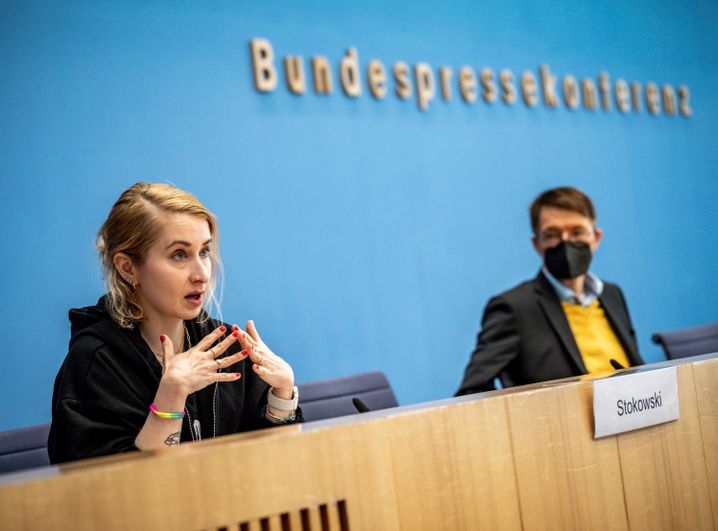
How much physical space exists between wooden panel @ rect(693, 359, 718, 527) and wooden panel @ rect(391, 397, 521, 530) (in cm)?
53

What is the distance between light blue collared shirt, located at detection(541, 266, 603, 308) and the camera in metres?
3.14

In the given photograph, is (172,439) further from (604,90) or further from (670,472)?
(604,90)

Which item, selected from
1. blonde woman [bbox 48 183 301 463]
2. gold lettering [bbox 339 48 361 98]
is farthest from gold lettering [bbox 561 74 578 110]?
blonde woman [bbox 48 183 301 463]

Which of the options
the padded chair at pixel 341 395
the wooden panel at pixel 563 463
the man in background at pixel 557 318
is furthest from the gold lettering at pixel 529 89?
the wooden panel at pixel 563 463

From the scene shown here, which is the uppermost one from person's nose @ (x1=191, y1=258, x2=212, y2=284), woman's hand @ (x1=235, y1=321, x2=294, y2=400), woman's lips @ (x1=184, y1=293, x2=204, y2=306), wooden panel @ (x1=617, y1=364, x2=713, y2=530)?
person's nose @ (x1=191, y1=258, x2=212, y2=284)

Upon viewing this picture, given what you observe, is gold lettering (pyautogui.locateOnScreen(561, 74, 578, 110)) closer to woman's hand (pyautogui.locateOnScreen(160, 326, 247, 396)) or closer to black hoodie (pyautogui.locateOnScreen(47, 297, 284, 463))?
black hoodie (pyautogui.locateOnScreen(47, 297, 284, 463))

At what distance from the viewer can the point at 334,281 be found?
12.1 ft

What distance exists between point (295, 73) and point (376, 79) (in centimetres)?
47

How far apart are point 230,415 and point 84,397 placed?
375mm

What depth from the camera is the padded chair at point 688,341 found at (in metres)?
3.70

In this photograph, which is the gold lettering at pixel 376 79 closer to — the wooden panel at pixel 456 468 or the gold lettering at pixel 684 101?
the gold lettering at pixel 684 101

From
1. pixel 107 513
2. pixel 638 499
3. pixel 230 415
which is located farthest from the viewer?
pixel 230 415

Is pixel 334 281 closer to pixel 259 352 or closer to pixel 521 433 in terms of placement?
pixel 259 352

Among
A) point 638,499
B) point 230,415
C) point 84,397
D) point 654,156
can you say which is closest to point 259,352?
point 230,415
